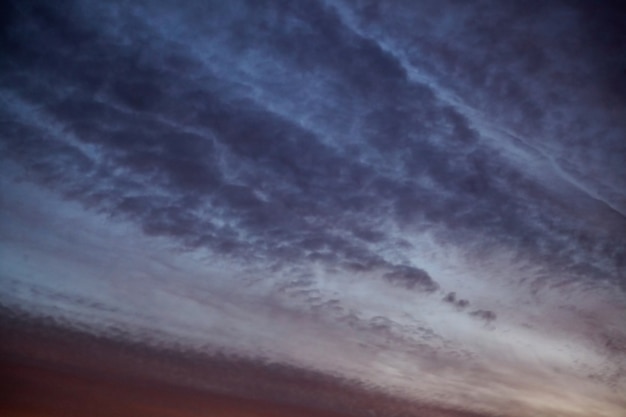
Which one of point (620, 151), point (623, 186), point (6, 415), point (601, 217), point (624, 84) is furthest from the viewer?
point (6, 415)

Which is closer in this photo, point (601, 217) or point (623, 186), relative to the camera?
point (623, 186)

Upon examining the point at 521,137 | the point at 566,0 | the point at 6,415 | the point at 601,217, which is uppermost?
the point at 566,0

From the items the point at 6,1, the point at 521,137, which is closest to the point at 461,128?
the point at 521,137

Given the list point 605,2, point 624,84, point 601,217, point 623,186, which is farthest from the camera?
point 601,217

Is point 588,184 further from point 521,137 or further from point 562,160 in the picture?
point 521,137

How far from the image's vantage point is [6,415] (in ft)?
62.4

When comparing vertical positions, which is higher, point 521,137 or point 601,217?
point 521,137

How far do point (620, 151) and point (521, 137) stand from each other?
1.98 metres

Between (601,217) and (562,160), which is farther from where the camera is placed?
(601,217)

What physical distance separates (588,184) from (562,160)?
989 millimetres

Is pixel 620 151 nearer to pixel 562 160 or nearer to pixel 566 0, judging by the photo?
pixel 562 160

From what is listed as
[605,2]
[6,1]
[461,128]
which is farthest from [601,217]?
[6,1]

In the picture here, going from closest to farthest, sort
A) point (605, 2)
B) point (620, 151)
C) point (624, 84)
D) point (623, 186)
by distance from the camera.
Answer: point (605, 2)
point (624, 84)
point (620, 151)
point (623, 186)

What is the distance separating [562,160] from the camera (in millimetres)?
8641
